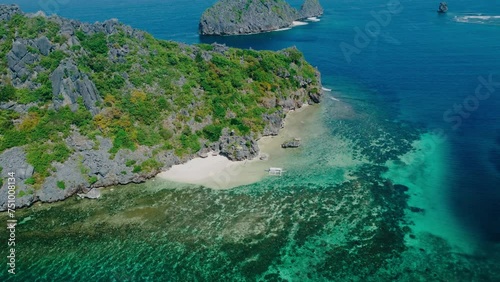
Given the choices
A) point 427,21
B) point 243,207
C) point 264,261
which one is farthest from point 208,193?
point 427,21

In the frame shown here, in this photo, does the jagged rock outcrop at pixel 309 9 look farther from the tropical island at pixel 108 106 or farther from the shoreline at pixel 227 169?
the shoreline at pixel 227 169

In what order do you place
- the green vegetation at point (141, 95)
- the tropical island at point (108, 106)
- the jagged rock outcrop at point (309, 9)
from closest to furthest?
the tropical island at point (108, 106), the green vegetation at point (141, 95), the jagged rock outcrop at point (309, 9)

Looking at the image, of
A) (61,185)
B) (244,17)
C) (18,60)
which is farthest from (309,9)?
(61,185)

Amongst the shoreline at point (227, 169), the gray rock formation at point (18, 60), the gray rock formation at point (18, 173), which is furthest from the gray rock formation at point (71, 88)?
the shoreline at point (227, 169)

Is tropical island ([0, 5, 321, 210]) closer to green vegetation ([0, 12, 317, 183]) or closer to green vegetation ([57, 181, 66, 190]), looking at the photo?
green vegetation ([0, 12, 317, 183])

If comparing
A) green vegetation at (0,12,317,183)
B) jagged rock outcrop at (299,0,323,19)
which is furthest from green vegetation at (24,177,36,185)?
jagged rock outcrop at (299,0,323,19)

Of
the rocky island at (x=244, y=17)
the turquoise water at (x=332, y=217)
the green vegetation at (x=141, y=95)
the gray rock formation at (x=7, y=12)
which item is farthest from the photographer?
the rocky island at (x=244, y=17)
